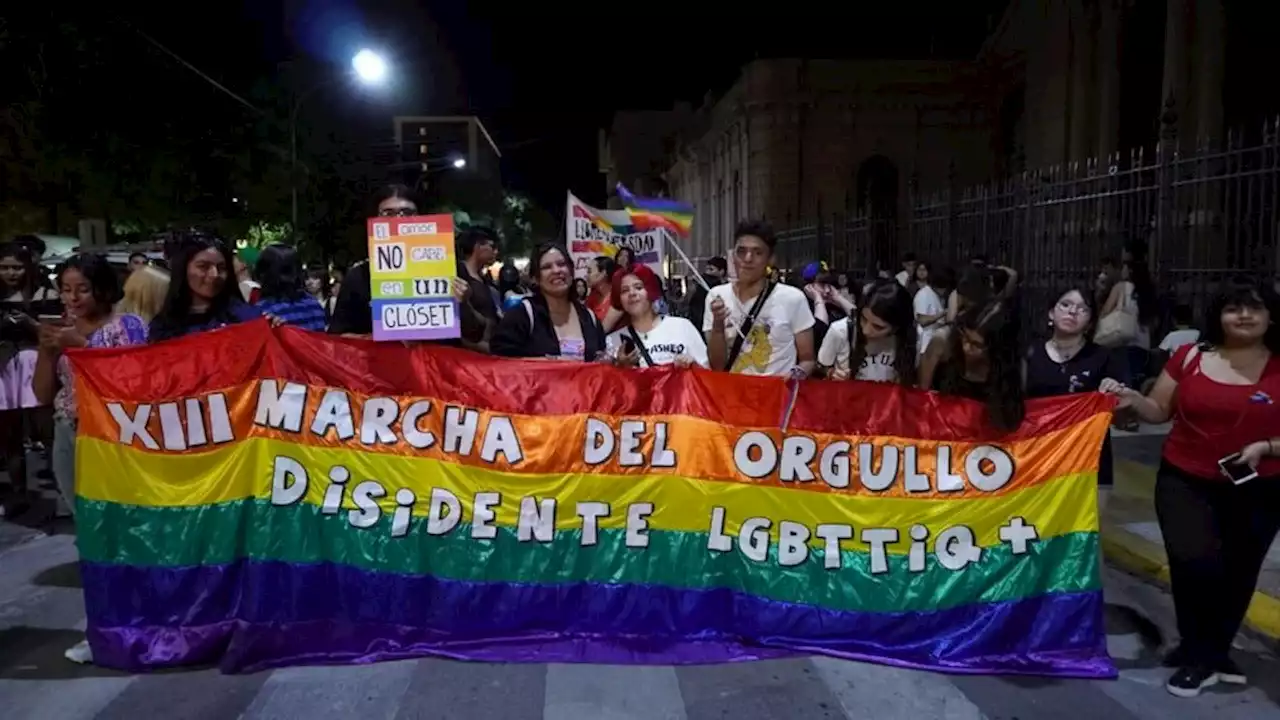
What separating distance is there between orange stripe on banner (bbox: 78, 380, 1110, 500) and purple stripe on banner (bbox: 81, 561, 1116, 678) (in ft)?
1.81

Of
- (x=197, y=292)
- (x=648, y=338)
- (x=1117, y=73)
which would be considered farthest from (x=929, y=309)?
(x=1117, y=73)

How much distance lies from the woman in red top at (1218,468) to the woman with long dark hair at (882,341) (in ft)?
3.16

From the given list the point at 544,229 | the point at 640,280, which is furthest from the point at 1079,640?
the point at 544,229

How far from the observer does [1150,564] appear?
636 cm

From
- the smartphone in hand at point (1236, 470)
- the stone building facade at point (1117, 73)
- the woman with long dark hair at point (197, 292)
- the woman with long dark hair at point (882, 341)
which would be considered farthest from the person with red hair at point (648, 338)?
the stone building facade at point (1117, 73)

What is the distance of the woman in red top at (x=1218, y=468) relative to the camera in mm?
4453

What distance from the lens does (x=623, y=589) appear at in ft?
16.2

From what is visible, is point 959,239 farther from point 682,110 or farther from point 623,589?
point 682,110

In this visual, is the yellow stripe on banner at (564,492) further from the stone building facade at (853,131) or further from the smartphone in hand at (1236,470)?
the stone building facade at (853,131)

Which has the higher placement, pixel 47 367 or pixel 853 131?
pixel 853 131

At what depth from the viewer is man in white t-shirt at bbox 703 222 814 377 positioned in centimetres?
560

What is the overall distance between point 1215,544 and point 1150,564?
192 centimetres

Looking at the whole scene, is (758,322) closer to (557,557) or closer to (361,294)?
(557,557)

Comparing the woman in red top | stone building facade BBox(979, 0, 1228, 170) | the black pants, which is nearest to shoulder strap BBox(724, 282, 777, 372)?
the woman in red top
